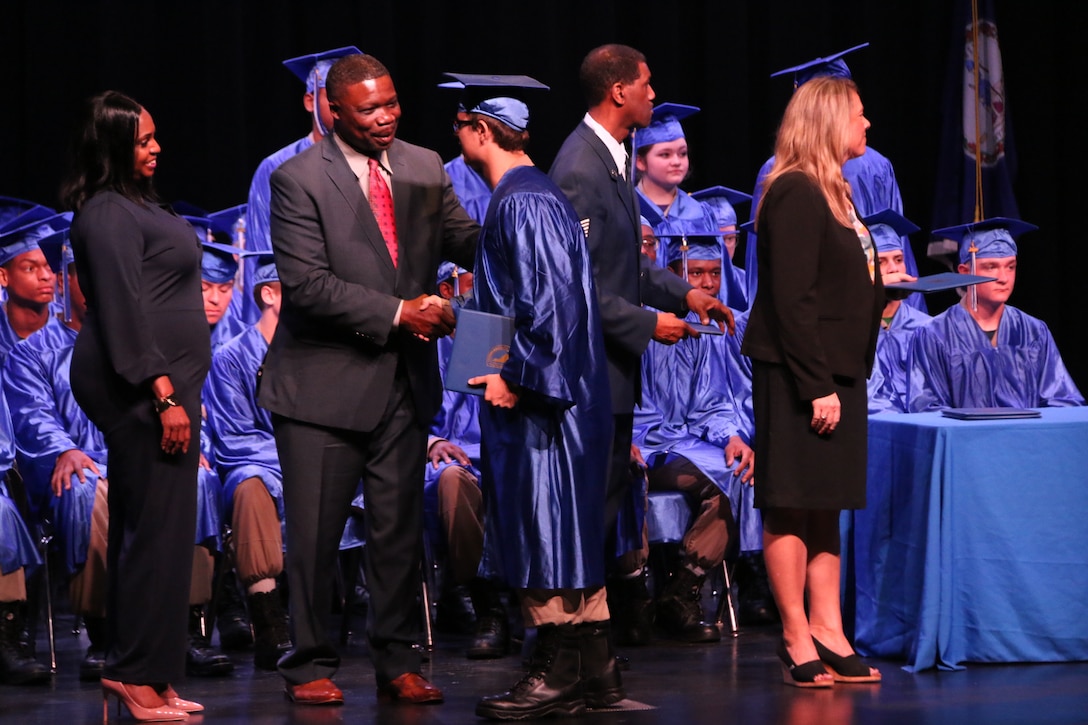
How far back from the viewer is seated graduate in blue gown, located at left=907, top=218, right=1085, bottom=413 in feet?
18.7

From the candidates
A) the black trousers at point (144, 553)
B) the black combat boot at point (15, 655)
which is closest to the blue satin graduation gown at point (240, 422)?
the black combat boot at point (15, 655)

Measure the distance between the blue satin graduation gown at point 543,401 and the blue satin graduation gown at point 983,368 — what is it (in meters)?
2.47

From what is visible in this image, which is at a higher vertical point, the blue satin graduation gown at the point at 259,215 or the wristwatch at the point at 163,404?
the blue satin graduation gown at the point at 259,215

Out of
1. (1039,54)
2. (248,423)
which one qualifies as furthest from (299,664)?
(1039,54)

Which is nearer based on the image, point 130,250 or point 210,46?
point 130,250

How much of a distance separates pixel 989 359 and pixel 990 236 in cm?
55

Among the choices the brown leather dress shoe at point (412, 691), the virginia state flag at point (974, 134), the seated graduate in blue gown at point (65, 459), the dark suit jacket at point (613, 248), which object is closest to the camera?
the brown leather dress shoe at point (412, 691)

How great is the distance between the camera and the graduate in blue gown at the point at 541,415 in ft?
11.4

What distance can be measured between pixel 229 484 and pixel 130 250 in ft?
4.48

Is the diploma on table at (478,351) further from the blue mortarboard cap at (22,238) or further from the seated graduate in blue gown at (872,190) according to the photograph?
the seated graduate in blue gown at (872,190)

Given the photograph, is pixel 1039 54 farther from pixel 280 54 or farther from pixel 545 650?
pixel 545 650

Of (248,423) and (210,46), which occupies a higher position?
(210,46)

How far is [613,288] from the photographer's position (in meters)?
4.05

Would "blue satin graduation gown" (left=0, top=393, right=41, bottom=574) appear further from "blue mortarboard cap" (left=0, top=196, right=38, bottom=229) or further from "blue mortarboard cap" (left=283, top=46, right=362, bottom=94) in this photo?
"blue mortarboard cap" (left=283, top=46, right=362, bottom=94)
